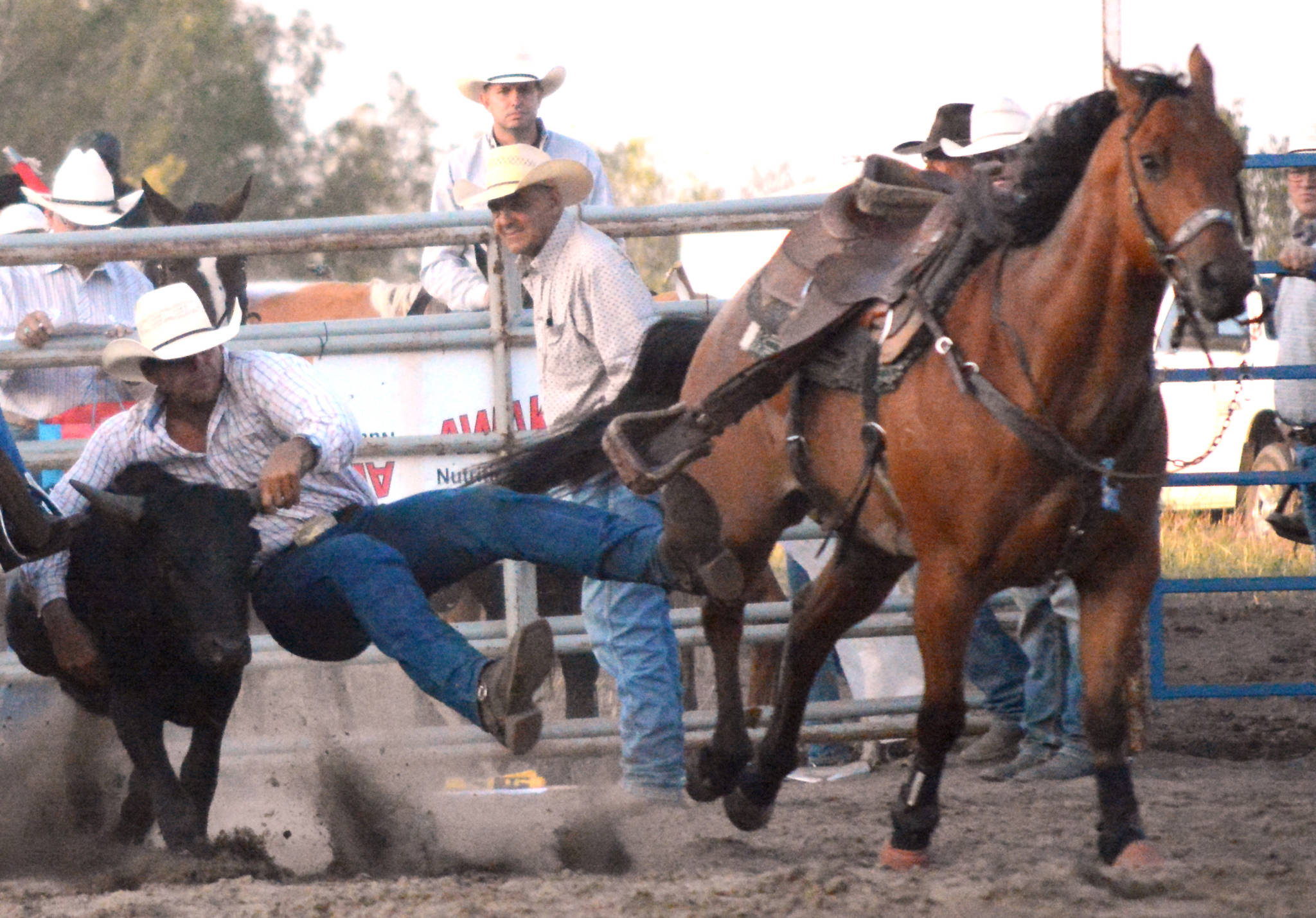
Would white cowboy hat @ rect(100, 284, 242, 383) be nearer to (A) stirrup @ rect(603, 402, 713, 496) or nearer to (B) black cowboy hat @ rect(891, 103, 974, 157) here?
(A) stirrup @ rect(603, 402, 713, 496)

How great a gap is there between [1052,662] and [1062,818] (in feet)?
2.56

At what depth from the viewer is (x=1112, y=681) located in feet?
14.0

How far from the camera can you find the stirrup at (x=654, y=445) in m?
4.78

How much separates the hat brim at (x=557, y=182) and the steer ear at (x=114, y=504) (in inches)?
60.0

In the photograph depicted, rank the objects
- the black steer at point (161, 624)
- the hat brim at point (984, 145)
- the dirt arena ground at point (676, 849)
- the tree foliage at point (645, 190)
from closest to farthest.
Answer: the dirt arena ground at point (676, 849)
the black steer at point (161, 624)
the hat brim at point (984, 145)
the tree foliage at point (645, 190)

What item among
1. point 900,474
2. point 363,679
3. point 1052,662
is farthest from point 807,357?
point 363,679

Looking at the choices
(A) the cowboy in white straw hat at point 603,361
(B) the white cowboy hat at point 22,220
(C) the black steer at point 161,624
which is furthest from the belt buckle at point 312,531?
(B) the white cowboy hat at point 22,220

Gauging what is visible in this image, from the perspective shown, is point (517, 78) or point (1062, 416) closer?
point (1062, 416)

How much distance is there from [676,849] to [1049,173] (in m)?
2.09

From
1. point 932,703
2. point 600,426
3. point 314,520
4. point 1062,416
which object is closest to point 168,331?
point 314,520

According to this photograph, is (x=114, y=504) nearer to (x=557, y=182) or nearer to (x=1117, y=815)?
(x=557, y=182)

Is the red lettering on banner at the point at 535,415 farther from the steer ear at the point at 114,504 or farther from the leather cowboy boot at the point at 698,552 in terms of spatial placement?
the steer ear at the point at 114,504

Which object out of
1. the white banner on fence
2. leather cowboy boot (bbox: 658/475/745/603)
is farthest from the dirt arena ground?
the white banner on fence

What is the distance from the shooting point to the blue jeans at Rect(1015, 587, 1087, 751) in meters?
5.80
